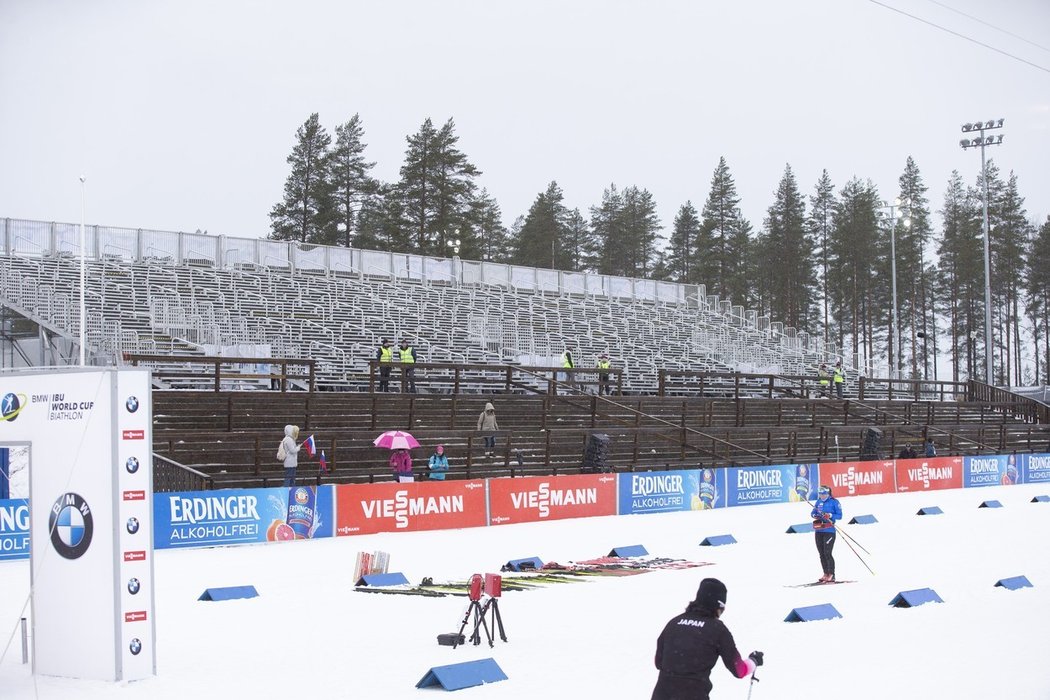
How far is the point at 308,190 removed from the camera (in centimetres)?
7194

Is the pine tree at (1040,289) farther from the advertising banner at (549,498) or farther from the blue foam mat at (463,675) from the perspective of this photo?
the blue foam mat at (463,675)

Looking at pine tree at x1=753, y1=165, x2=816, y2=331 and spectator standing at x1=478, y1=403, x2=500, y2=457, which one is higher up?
pine tree at x1=753, y1=165, x2=816, y2=331

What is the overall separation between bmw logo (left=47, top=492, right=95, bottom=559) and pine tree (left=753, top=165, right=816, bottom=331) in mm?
85508

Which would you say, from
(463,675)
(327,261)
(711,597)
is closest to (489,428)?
(463,675)

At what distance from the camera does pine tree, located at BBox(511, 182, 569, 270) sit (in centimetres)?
9906

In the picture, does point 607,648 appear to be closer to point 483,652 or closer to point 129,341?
point 483,652

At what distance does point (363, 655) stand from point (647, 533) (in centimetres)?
1395

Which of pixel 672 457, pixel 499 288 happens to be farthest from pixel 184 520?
pixel 499 288

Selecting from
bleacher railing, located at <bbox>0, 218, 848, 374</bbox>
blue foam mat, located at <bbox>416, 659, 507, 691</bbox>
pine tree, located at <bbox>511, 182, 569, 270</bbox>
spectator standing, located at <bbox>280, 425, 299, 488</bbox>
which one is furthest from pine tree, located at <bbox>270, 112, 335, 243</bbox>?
blue foam mat, located at <bbox>416, 659, 507, 691</bbox>

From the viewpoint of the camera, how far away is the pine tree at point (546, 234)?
99062 millimetres

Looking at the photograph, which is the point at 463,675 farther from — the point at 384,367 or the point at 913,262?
the point at 913,262

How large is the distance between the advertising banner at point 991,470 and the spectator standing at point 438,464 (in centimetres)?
2168

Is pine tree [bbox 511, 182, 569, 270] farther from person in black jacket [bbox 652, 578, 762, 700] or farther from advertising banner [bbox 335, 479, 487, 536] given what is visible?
person in black jacket [bbox 652, 578, 762, 700]

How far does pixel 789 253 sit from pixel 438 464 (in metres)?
72.1
